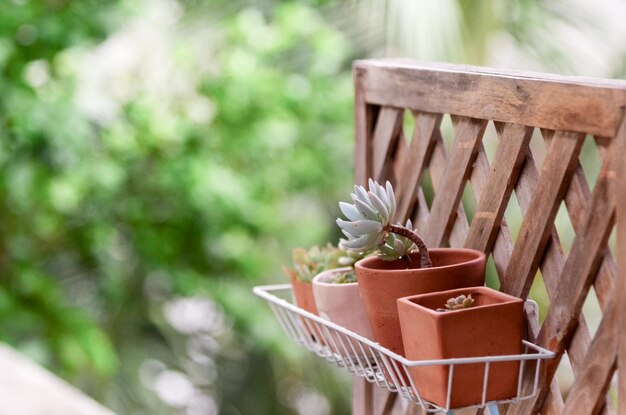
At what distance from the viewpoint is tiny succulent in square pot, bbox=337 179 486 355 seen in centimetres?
100

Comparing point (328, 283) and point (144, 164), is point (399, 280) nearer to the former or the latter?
point (328, 283)

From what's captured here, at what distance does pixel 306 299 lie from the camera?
4.18 feet

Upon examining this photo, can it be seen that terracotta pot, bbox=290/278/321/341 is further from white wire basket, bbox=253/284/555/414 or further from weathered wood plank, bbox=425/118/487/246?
weathered wood plank, bbox=425/118/487/246

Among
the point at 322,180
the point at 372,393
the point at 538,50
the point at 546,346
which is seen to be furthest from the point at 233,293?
the point at 546,346

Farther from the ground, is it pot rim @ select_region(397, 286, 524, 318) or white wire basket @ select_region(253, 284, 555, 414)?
pot rim @ select_region(397, 286, 524, 318)

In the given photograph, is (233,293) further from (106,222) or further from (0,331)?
(0,331)

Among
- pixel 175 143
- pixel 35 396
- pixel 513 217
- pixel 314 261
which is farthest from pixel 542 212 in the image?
pixel 513 217

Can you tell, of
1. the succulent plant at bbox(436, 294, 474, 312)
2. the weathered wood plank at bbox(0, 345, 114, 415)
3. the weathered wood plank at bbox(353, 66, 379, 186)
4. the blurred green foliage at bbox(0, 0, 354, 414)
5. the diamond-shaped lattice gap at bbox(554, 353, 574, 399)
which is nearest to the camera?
the succulent plant at bbox(436, 294, 474, 312)

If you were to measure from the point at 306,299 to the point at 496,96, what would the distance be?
395mm

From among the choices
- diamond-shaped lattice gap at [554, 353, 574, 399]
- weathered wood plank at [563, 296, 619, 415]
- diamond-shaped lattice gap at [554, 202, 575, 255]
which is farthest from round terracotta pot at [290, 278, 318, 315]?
diamond-shaped lattice gap at [554, 353, 574, 399]

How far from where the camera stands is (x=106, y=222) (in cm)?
358

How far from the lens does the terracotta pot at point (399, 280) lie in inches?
40.2

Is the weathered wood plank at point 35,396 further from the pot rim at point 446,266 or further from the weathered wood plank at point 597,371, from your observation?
the weathered wood plank at point 597,371

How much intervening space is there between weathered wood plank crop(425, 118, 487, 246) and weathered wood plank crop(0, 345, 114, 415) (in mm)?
1053
